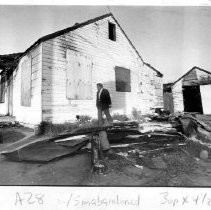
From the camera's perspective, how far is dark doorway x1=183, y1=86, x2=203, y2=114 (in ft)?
54.7

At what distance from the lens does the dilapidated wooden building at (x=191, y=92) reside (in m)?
16.2

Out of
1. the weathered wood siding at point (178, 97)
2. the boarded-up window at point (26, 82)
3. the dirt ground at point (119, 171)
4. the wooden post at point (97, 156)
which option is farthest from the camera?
the weathered wood siding at point (178, 97)

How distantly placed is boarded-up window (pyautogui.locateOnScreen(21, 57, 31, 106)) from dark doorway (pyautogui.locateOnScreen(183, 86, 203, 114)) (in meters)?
13.1

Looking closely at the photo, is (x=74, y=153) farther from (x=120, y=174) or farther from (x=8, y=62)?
(x=8, y=62)

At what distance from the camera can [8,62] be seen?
10.7 meters

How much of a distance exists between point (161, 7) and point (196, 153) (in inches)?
156

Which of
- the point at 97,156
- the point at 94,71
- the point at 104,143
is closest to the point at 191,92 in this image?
the point at 94,71

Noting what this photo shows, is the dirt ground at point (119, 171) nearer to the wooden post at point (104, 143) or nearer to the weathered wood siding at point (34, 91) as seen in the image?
the wooden post at point (104, 143)

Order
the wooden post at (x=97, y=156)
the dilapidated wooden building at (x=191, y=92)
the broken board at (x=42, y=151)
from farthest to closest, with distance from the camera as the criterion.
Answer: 1. the dilapidated wooden building at (x=191, y=92)
2. the broken board at (x=42, y=151)
3. the wooden post at (x=97, y=156)

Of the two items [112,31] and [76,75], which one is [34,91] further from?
[112,31]

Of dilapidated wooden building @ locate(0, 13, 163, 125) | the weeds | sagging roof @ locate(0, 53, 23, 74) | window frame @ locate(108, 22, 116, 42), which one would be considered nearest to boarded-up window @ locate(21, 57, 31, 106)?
dilapidated wooden building @ locate(0, 13, 163, 125)

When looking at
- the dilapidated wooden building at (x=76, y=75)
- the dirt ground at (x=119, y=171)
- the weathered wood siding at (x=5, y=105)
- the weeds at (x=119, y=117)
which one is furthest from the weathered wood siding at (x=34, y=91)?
the weeds at (x=119, y=117)
